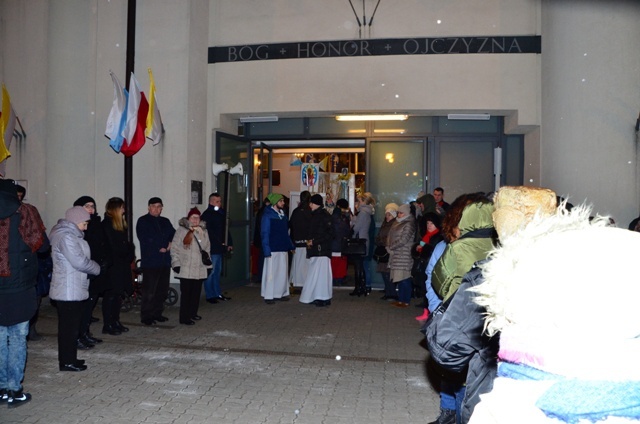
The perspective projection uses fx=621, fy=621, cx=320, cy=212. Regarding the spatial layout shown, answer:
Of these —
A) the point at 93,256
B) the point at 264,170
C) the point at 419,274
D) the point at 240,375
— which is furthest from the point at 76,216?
the point at 264,170

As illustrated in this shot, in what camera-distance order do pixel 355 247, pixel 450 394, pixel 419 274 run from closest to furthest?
pixel 450 394, pixel 419 274, pixel 355 247

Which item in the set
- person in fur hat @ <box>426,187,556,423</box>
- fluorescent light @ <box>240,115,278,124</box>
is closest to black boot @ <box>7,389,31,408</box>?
person in fur hat @ <box>426,187,556,423</box>

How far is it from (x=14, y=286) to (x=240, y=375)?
262 centimetres

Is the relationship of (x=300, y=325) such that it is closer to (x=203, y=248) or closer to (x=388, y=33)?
(x=203, y=248)

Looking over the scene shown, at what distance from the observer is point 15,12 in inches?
511

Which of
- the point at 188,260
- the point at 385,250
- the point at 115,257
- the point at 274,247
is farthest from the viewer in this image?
the point at 385,250

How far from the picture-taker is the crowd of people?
1.73 m

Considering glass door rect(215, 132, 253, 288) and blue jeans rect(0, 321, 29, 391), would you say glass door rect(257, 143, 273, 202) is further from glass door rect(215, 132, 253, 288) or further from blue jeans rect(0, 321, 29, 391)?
blue jeans rect(0, 321, 29, 391)

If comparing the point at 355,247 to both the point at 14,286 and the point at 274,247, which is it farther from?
the point at 14,286

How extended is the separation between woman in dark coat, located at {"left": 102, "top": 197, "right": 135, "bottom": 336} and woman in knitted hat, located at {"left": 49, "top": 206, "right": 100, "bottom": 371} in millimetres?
1654

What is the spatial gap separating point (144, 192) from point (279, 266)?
309 centimetres

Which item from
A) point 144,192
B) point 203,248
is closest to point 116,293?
point 203,248

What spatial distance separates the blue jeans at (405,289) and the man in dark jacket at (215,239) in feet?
11.4

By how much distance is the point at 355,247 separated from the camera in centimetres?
1296
